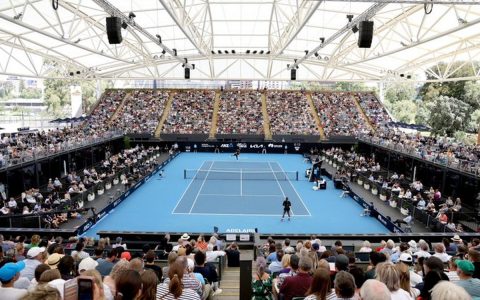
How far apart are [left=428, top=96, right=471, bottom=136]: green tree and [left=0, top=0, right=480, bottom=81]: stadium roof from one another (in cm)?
627

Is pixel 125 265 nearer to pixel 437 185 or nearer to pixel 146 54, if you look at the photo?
pixel 437 185

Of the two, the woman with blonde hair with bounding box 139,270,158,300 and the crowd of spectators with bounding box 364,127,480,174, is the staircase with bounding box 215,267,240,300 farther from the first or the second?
the crowd of spectators with bounding box 364,127,480,174

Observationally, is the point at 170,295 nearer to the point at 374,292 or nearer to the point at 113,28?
the point at 374,292

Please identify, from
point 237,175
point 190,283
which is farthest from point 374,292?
point 237,175

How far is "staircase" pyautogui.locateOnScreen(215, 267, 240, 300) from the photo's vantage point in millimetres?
8052

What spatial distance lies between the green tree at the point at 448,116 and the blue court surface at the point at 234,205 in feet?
72.8

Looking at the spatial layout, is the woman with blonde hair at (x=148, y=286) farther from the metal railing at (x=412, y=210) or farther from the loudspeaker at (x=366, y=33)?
the metal railing at (x=412, y=210)

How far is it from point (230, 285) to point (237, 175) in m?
23.9

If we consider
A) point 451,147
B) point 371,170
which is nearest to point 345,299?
point 371,170

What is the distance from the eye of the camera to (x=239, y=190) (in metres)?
27.8

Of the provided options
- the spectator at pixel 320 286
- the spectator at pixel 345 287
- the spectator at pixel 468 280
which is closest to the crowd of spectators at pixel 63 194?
the spectator at pixel 320 286

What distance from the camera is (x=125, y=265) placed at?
18.0ft

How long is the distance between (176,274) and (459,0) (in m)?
19.3

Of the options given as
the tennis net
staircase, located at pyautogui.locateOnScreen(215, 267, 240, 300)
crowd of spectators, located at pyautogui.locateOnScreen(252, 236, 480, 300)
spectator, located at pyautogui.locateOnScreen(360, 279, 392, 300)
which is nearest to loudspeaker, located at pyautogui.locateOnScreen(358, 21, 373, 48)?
crowd of spectators, located at pyautogui.locateOnScreen(252, 236, 480, 300)
